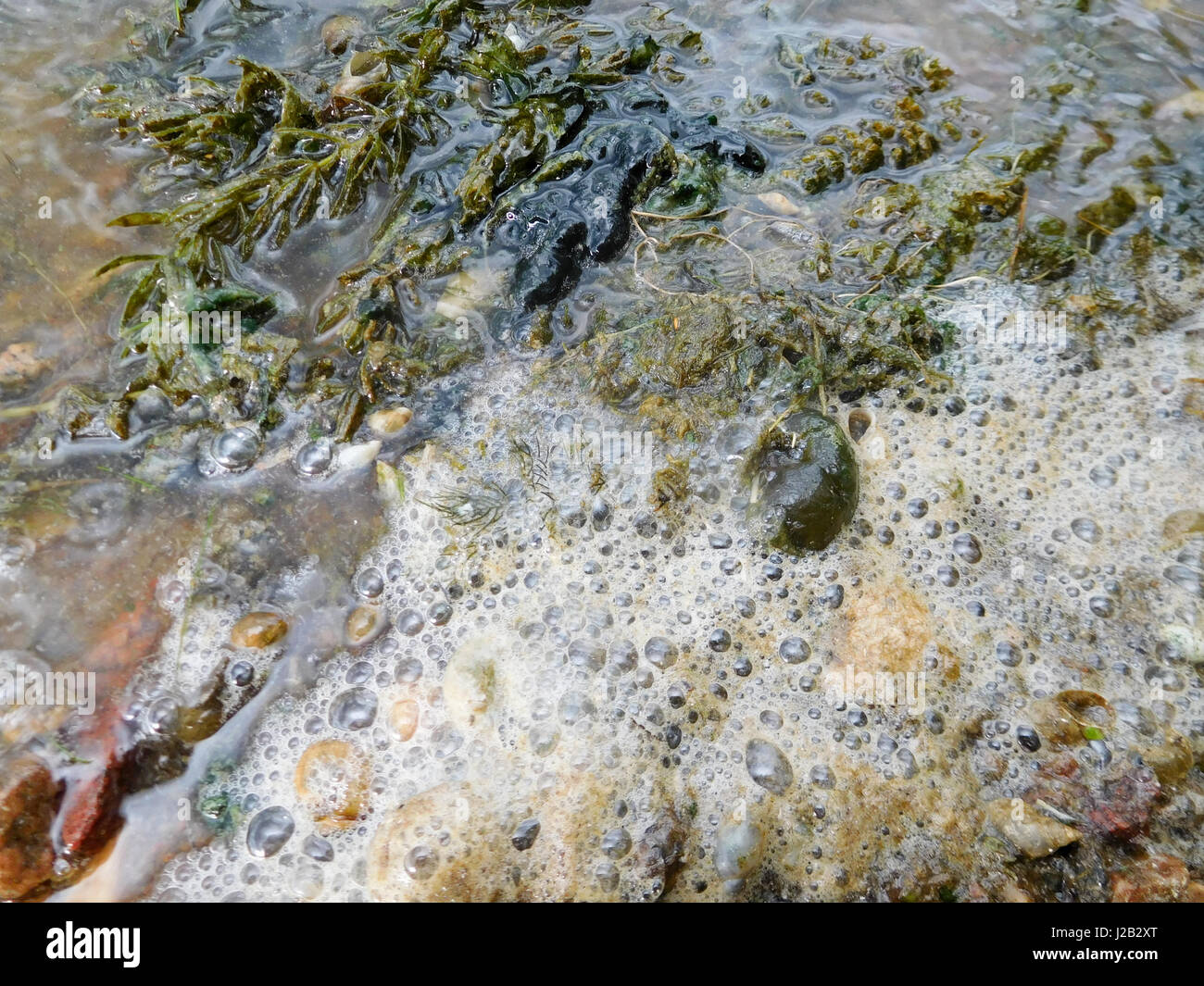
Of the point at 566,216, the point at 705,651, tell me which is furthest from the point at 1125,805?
the point at 566,216

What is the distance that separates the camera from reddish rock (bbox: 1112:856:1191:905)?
2.37m

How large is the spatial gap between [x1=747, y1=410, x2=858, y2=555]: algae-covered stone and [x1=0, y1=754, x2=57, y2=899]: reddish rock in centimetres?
257

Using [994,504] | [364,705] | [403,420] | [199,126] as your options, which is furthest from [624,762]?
[199,126]

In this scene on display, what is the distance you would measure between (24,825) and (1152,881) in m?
3.59

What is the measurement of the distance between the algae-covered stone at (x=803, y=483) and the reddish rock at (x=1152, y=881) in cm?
143

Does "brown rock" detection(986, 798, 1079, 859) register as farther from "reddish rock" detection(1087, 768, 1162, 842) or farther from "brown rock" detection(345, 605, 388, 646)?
"brown rock" detection(345, 605, 388, 646)

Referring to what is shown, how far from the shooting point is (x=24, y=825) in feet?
7.49

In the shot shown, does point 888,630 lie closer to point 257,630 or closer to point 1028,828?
point 1028,828

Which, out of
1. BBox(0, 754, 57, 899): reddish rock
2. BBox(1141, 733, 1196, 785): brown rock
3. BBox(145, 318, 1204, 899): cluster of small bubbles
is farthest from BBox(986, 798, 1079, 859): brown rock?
BBox(0, 754, 57, 899): reddish rock

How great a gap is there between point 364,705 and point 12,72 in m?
3.21

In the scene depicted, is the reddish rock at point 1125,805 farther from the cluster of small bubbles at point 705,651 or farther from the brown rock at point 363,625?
the brown rock at point 363,625

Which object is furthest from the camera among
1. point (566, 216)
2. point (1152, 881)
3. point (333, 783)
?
point (566, 216)

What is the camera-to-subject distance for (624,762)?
8.48 ft

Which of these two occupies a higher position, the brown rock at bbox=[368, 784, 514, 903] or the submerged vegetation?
the submerged vegetation
